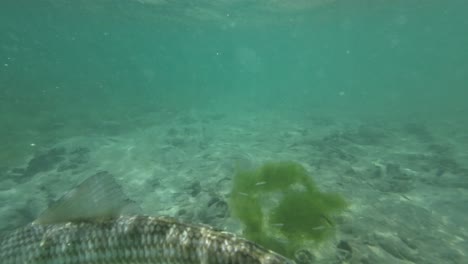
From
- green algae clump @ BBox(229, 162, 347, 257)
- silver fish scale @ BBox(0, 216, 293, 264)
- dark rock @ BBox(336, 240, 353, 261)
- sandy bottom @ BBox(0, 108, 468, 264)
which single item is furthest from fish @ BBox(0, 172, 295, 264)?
dark rock @ BBox(336, 240, 353, 261)

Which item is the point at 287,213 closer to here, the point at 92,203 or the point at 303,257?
the point at 303,257

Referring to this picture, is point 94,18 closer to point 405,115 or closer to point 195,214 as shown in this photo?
A: point 405,115

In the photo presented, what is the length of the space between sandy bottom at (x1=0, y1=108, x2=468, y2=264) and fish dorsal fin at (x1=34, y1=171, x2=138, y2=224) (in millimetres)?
1780

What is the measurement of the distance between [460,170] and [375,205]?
660cm

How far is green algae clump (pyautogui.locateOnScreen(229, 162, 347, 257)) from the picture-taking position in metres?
5.75

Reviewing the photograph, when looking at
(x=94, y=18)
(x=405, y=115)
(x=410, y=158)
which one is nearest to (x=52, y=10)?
(x=94, y=18)

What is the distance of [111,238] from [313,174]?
1013cm

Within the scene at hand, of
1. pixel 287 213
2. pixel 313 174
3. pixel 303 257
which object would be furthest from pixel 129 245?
pixel 313 174

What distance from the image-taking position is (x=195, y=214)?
8031 mm

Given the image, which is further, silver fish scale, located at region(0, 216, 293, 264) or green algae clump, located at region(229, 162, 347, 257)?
green algae clump, located at region(229, 162, 347, 257)

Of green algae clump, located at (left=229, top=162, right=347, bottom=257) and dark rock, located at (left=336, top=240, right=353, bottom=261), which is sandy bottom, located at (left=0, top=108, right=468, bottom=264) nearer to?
dark rock, located at (left=336, top=240, right=353, bottom=261)

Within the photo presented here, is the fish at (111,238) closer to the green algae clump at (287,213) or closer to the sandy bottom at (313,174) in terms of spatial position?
the sandy bottom at (313,174)

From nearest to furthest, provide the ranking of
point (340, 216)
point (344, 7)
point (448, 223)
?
point (340, 216) < point (448, 223) < point (344, 7)

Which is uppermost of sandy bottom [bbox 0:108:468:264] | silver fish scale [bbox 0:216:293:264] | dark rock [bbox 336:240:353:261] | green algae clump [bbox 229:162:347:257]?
silver fish scale [bbox 0:216:293:264]
